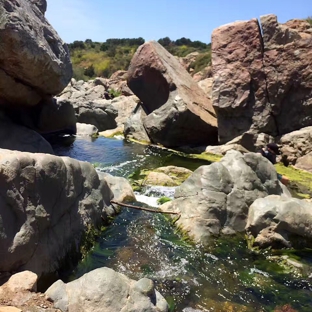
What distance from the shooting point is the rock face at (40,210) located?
5.43 metres

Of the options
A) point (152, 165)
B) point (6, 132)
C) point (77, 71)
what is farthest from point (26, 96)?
point (77, 71)

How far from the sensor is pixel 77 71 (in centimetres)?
5184

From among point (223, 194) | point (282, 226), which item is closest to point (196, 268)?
point (282, 226)

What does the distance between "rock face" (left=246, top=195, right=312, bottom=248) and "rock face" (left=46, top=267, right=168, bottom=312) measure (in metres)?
3.75

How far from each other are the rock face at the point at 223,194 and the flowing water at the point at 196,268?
0.40 metres

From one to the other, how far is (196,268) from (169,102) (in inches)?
523

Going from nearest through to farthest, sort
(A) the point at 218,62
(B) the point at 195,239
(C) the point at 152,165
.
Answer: (B) the point at 195,239
(C) the point at 152,165
(A) the point at 218,62

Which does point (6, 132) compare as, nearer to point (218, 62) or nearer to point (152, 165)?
point (152, 165)

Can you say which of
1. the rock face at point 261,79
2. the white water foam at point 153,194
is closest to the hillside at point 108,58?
the rock face at point 261,79

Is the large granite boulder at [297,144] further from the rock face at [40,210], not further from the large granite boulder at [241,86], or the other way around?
the rock face at [40,210]

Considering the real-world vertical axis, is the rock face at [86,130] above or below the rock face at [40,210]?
above

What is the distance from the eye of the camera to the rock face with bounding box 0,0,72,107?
451 inches

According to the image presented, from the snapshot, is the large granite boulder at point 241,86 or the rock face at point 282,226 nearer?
the rock face at point 282,226

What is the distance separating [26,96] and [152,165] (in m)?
5.72
